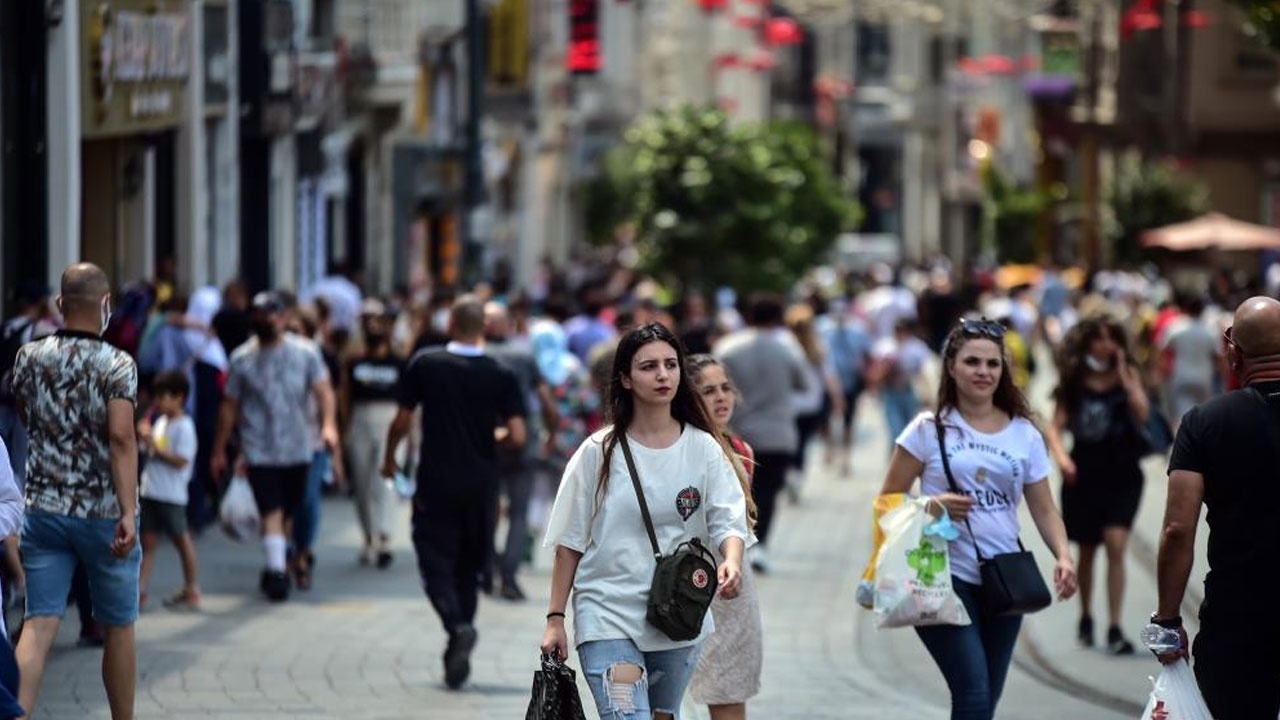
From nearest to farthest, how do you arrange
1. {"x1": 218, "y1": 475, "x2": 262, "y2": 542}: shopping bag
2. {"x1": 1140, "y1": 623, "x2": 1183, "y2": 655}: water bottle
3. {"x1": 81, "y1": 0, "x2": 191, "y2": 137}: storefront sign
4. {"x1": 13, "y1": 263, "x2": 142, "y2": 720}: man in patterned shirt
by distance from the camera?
1. {"x1": 1140, "y1": 623, "x2": 1183, "y2": 655}: water bottle
2. {"x1": 13, "y1": 263, "x2": 142, "y2": 720}: man in patterned shirt
3. {"x1": 218, "y1": 475, "x2": 262, "y2": 542}: shopping bag
4. {"x1": 81, "y1": 0, "x2": 191, "y2": 137}: storefront sign

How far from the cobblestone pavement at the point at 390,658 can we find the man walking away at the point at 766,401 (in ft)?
1.95

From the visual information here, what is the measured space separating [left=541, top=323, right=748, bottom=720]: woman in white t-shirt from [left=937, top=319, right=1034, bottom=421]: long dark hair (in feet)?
4.74

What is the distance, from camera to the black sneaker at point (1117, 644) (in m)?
13.8

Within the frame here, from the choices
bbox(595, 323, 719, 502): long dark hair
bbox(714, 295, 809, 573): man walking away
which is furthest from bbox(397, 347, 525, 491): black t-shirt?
bbox(714, 295, 809, 573): man walking away

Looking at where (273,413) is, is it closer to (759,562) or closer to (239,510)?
(239,510)

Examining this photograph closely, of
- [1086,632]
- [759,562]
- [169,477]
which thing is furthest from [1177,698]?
[759,562]

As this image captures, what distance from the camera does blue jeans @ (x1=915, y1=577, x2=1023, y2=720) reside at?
907cm

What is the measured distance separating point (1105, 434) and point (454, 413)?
Result: 11.1ft

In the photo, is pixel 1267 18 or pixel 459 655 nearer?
pixel 459 655

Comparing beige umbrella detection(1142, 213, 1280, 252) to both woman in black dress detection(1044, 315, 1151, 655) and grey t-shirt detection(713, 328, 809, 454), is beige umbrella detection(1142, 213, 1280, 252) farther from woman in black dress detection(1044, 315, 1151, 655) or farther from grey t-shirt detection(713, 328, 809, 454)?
woman in black dress detection(1044, 315, 1151, 655)

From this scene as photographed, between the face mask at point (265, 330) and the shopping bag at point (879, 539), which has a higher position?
the face mask at point (265, 330)

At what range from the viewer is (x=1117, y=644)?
13797 millimetres

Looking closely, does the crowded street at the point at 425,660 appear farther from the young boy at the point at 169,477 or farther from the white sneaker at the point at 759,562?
the young boy at the point at 169,477

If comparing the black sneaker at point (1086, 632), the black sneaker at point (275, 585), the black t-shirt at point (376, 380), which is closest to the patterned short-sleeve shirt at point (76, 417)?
the black sneaker at point (275, 585)
